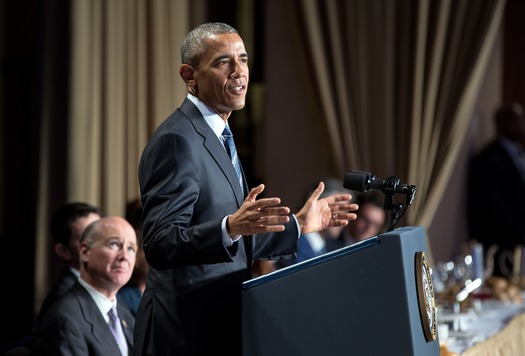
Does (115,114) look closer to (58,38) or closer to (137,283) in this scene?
(58,38)

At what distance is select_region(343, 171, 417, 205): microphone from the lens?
2139 millimetres

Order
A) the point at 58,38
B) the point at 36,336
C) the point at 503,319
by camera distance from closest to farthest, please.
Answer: the point at 36,336
the point at 503,319
the point at 58,38

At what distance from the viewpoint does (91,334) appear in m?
2.90

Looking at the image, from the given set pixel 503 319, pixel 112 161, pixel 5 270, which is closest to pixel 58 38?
pixel 112 161

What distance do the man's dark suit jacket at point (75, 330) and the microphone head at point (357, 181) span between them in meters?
1.11

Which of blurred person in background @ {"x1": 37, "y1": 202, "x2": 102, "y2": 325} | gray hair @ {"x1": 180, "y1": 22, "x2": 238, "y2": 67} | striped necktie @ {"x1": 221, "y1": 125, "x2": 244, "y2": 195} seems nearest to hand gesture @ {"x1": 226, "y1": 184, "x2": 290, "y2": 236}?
striped necktie @ {"x1": 221, "y1": 125, "x2": 244, "y2": 195}

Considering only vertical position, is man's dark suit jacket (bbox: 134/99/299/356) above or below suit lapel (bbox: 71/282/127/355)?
above

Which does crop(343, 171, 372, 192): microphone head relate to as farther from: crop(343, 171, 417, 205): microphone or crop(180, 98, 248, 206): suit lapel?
crop(180, 98, 248, 206): suit lapel

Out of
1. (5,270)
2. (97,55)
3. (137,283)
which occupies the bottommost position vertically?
(5,270)

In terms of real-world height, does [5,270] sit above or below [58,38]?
below

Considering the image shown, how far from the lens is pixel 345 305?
1.96 metres

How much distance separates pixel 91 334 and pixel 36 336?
16cm

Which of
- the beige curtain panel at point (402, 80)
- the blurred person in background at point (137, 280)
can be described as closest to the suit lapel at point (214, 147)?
the blurred person in background at point (137, 280)

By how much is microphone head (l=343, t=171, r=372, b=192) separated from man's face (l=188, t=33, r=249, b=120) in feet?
0.98
